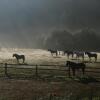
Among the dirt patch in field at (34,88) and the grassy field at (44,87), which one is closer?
the grassy field at (44,87)

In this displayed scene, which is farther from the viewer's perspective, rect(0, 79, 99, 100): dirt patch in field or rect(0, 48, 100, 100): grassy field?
rect(0, 79, 99, 100): dirt patch in field

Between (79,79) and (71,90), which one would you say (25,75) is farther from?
(71,90)

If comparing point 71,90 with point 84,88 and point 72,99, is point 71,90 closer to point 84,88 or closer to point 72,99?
point 84,88

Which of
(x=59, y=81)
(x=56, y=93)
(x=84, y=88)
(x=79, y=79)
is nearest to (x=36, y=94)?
(x=56, y=93)

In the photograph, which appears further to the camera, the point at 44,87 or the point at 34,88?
the point at 44,87

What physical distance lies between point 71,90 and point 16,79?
23.8 feet

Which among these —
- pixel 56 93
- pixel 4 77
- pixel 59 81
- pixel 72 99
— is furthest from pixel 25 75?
pixel 72 99

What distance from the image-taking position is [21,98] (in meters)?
18.5

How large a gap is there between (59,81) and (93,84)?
11.0 feet

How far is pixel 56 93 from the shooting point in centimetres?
2053

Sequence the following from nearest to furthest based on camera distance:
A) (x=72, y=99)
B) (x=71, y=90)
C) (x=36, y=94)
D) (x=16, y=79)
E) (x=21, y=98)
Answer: (x=72, y=99), (x=21, y=98), (x=36, y=94), (x=71, y=90), (x=16, y=79)

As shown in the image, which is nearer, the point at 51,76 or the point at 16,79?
the point at 16,79

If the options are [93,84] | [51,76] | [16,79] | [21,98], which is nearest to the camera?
[21,98]

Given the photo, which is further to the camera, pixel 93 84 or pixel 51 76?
pixel 51 76
